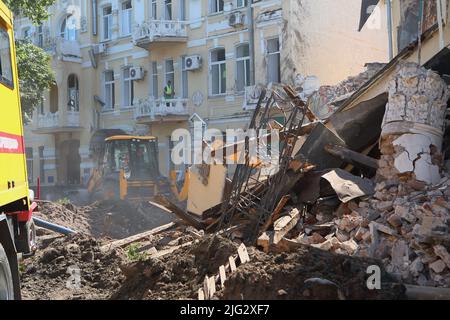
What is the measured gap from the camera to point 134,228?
52.4 ft

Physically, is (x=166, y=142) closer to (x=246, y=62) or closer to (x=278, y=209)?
(x=246, y=62)

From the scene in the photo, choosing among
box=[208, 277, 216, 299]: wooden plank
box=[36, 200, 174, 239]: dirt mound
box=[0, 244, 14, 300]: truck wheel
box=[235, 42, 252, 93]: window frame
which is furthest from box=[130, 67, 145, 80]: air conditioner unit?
box=[0, 244, 14, 300]: truck wheel

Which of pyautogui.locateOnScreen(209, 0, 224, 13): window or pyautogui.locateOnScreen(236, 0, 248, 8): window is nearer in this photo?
pyautogui.locateOnScreen(236, 0, 248, 8): window

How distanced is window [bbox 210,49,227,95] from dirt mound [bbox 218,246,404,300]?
66.7 ft

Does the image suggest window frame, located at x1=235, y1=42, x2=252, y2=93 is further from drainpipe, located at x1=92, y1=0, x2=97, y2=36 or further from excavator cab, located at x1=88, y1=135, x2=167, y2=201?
drainpipe, located at x1=92, y1=0, x2=97, y2=36

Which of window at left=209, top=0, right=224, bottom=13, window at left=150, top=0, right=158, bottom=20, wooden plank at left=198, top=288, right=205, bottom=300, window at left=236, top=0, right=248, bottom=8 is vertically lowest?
wooden plank at left=198, top=288, right=205, bottom=300

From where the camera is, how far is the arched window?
107 feet

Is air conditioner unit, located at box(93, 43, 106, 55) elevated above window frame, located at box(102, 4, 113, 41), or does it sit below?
below

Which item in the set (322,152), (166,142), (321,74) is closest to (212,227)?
(322,152)

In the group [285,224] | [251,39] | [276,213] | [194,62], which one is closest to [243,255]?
[285,224]

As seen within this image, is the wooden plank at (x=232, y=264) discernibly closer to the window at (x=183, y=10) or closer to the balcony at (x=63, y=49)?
the window at (x=183, y=10)

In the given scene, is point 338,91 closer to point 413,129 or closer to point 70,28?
point 413,129

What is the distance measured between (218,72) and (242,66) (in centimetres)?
149

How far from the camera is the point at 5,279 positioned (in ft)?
16.6
